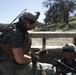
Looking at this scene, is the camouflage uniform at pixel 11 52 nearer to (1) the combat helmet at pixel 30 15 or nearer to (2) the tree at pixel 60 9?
(1) the combat helmet at pixel 30 15

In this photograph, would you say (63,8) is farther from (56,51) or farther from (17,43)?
(17,43)

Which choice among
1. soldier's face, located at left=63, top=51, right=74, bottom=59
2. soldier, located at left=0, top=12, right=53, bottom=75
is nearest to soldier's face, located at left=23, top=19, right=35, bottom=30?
soldier, located at left=0, top=12, right=53, bottom=75

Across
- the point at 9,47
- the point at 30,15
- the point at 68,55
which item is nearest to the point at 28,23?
the point at 30,15

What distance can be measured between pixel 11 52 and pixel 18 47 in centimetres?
23

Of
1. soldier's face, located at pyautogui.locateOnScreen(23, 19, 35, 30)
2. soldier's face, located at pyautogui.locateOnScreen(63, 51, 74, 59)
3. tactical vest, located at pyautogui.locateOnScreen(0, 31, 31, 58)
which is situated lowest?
soldier's face, located at pyautogui.locateOnScreen(63, 51, 74, 59)

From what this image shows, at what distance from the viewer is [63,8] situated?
74.9 meters

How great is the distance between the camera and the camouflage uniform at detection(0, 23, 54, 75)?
428 centimetres

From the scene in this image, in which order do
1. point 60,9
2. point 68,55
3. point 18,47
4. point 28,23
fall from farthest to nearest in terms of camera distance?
point 60,9, point 68,55, point 28,23, point 18,47

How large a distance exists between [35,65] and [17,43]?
70 cm

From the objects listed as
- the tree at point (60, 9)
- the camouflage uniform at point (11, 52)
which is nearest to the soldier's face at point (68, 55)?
the camouflage uniform at point (11, 52)

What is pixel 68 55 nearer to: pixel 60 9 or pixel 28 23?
pixel 28 23

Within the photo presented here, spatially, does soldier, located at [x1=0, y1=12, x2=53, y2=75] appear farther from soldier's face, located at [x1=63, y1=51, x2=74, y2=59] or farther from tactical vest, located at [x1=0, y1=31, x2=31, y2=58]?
soldier's face, located at [x1=63, y1=51, x2=74, y2=59]

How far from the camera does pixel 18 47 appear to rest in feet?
14.0

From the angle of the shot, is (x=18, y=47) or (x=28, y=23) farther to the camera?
(x=28, y=23)
